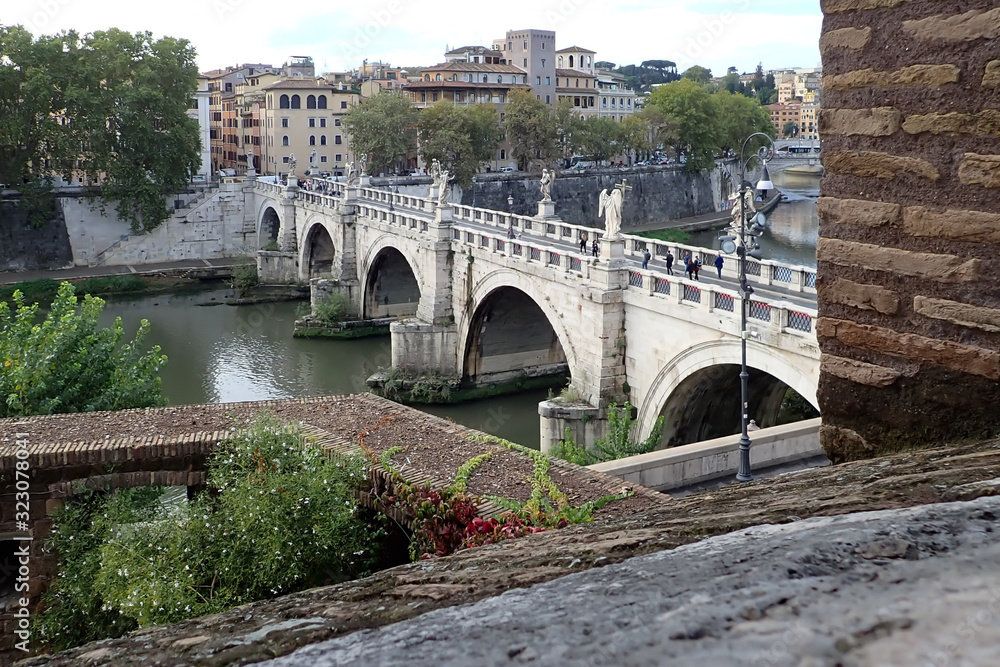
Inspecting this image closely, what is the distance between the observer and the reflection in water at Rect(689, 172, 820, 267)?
4562cm

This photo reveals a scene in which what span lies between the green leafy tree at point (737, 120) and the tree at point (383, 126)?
21.9 metres

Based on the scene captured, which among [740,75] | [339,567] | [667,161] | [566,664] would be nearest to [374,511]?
→ [339,567]

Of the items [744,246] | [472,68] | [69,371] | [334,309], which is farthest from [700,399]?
[472,68]

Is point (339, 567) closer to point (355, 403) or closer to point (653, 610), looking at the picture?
point (355, 403)

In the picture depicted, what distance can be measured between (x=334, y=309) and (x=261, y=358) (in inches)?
170

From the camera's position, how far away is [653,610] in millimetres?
2477

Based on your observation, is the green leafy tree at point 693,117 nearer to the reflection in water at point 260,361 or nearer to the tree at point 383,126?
the tree at point 383,126

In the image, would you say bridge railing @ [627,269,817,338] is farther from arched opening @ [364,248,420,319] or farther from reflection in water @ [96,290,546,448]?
arched opening @ [364,248,420,319]

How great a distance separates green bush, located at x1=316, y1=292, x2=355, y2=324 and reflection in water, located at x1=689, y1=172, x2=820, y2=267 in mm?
16050

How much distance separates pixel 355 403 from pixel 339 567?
2763 millimetres

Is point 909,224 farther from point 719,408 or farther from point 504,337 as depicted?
point 504,337

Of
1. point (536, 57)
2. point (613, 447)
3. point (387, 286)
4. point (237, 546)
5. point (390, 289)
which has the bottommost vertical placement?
point (613, 447)

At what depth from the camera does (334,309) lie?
3766 centimetres

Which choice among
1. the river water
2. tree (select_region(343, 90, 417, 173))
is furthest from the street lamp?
tree (select_region(343, 90, 417, 173))
